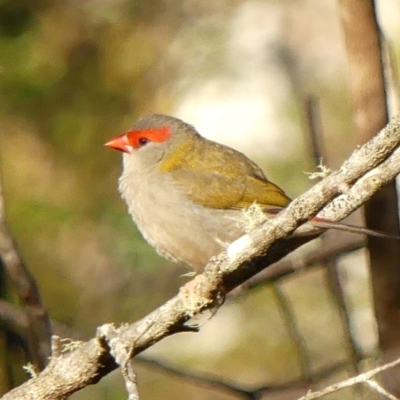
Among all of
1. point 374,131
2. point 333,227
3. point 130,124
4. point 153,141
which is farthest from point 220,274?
point 130,124

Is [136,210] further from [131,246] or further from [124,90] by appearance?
[124,90]

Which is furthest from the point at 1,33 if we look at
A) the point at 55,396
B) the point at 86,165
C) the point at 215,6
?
the point at 55,396

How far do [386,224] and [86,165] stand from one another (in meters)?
3.86

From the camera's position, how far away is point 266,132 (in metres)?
8.17

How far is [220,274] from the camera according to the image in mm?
2877

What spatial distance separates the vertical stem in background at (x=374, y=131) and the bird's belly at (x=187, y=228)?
81cm

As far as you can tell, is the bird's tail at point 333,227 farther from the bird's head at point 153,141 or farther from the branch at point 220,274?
the bird's head at point 153,141

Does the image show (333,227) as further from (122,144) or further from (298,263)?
(122,144)

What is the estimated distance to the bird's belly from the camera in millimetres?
4469

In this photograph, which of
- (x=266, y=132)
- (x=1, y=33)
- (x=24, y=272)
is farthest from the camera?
(x=266, y=132)

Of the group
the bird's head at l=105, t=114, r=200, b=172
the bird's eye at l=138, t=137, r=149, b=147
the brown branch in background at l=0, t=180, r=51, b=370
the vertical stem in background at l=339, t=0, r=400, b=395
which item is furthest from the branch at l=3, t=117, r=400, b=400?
the bird's eye at l=138, t=137, r=149, b=147

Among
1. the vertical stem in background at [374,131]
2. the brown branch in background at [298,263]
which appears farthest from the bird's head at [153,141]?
Result: the vertical stem in background at [374,131]

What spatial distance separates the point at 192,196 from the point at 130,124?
117 inches

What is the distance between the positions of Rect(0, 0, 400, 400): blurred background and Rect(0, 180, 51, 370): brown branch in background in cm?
272
